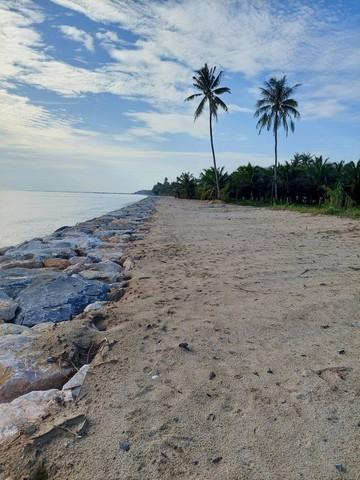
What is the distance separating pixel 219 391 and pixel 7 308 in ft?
6.77

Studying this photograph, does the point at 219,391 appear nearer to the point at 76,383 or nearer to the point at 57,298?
the point at 76,383

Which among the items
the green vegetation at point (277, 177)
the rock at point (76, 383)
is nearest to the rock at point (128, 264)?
the rock at point (76, 383)

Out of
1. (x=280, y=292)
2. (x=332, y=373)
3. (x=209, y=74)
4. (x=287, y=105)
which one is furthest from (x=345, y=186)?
(x=332, y=373)

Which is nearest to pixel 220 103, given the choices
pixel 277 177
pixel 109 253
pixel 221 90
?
pixel 221 90

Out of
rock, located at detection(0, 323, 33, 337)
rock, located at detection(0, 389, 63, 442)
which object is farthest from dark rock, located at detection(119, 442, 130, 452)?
rock, located at detection(0, 323, 33, 337)

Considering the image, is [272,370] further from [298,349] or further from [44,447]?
[44,447]

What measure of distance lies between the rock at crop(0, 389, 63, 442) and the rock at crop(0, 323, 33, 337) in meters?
0.88

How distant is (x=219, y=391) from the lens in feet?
5.84

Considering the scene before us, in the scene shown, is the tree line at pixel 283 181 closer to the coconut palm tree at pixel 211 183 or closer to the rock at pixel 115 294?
the coconut palm tree at pixel 211 183

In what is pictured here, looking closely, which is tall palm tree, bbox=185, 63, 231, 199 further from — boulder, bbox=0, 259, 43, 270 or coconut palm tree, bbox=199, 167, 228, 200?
boulder, bbox=0, 259, 43, 270

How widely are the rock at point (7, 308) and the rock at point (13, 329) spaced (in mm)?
249

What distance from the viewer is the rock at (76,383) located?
5.81ft

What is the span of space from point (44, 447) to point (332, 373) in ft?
4.91

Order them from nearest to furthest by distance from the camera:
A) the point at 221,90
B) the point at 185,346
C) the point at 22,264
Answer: the point at 185,346 → the point at 22,264 → the point at 221,90
